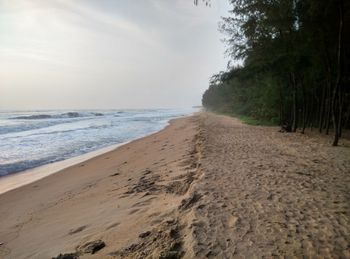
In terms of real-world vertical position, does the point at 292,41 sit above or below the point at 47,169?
above

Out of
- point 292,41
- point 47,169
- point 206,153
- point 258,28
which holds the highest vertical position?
point 258,28

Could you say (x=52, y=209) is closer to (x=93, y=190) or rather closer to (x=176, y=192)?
(x=93, y=190)

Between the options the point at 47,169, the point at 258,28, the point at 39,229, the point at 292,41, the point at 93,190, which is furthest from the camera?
the point at 258,28

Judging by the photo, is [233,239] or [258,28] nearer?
[233,239]

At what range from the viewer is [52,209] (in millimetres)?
6059

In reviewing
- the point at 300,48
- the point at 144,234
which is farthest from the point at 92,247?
the point at 300,48

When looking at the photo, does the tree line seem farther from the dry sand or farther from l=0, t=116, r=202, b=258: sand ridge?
l=0, t=116, r=202, b=258: sand ridge

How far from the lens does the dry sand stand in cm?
354

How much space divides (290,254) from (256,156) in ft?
20.1

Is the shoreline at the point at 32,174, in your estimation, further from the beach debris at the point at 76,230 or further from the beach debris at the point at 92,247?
the beach debris at the point at 92,247

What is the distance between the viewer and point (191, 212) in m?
4.49

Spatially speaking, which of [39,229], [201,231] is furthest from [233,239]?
[39,229]

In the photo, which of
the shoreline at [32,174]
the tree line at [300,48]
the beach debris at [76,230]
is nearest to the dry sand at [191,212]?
the beach debris at [76,230]

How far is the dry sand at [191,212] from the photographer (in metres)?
3.54
